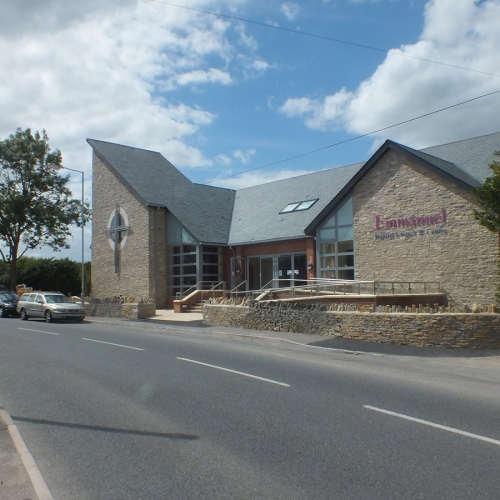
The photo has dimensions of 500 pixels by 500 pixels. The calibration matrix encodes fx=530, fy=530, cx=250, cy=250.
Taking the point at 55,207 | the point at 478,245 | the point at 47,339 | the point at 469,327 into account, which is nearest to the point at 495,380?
the point at 469,327

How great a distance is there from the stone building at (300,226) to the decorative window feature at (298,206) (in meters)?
0.09

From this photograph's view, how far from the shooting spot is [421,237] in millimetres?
20641

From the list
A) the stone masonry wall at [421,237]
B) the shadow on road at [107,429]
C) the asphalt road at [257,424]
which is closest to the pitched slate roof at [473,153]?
the stone masonry wall at [421,237]

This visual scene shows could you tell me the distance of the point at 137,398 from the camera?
8430 mm

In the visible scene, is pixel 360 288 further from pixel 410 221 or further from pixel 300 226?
pixel 300 226

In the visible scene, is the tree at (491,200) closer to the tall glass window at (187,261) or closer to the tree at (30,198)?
the tall glass window at (187,261)

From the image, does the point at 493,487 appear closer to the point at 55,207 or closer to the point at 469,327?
the point at 469,327

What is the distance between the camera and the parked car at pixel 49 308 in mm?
25438

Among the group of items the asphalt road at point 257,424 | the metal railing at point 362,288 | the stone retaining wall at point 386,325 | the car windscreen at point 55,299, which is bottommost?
the asphalt road at point 257,424

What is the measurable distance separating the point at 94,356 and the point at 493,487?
10120 mm

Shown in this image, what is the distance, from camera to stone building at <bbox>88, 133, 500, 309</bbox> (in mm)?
19922

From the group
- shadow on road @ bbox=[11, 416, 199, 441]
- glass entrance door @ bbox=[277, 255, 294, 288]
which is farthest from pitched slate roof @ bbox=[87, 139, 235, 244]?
shadow on road @ bbox=[11, 416, 199, 441]

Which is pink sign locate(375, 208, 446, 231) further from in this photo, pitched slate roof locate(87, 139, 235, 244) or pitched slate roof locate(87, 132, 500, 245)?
pitched slate roof locate(87, 139, 235, 244)

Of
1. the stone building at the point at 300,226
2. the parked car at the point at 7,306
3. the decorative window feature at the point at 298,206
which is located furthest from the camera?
the parked car at the point at 7,306
